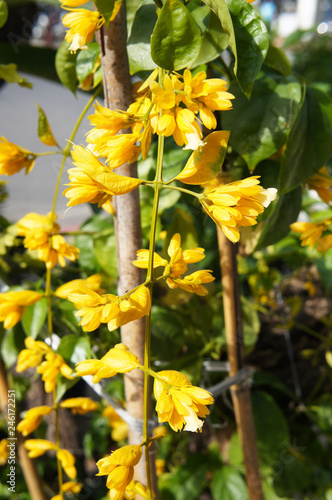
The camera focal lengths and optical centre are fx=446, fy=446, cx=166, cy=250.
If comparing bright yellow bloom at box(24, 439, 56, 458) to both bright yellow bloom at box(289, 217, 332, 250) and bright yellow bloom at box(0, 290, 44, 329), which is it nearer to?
bright yellow bloom at box(0, 290, 44, 329)

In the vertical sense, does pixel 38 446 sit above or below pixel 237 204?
below

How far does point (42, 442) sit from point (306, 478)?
0.42 metres

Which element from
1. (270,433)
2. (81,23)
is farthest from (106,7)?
(270,433)

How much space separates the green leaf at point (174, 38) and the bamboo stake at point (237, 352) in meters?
0.18

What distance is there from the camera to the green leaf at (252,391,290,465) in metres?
0.65

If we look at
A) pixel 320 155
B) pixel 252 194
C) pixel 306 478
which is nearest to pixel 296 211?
pixel 320 155

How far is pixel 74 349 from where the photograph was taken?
1.45ft

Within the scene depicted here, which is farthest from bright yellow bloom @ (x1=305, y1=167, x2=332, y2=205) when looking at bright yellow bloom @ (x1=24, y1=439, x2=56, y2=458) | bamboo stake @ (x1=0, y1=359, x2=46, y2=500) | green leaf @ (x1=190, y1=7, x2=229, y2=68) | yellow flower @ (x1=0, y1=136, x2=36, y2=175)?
bamboo stake @ (x1=0, y1=359, x2=46, y2=500)

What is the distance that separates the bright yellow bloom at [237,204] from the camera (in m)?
0.26

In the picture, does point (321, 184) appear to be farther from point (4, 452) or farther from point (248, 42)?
point (4, 452)

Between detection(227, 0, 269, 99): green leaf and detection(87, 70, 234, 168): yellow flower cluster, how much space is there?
2cm

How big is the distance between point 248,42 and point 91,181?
14 centimetres

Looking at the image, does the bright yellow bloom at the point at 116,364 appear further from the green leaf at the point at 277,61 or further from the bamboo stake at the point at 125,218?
the green leaf at the point at 277,61

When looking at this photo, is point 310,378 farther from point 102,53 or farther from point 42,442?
point 102,53
